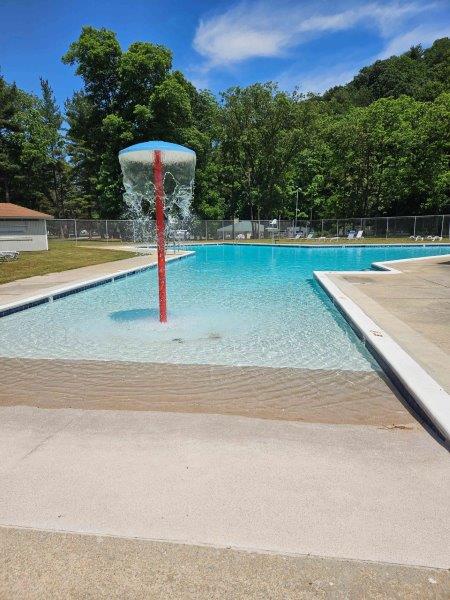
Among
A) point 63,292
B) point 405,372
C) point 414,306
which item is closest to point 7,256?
point 63,292

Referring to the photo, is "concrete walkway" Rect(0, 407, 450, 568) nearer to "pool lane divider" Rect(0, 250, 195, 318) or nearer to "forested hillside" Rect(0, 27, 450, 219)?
"pool lane divider" Rect(0, 250, 195, 318)

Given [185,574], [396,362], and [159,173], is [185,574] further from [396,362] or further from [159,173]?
[159,173]

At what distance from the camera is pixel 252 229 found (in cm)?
3909

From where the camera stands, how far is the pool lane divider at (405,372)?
341 centimetres

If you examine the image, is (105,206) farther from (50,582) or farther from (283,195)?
(50,582)

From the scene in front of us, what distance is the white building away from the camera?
67.5 ft

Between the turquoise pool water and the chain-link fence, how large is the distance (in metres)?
22.7

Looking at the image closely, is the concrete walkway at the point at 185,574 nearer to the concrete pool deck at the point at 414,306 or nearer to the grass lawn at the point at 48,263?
the concrete pool deck at the point at 414,306

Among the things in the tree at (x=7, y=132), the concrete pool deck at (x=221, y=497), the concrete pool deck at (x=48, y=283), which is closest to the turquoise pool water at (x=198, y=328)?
the concrete pool deck at (x=48, y=283)

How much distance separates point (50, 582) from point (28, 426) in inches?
71.8

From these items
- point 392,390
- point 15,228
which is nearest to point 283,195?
point 15,228

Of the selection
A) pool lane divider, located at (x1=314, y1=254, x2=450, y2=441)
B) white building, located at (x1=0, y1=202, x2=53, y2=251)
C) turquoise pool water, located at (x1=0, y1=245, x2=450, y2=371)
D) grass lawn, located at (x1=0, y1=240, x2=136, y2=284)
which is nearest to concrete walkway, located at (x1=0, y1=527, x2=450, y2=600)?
pool lane divider, located at (x1=314, y1=254, x2=450, y2=441)

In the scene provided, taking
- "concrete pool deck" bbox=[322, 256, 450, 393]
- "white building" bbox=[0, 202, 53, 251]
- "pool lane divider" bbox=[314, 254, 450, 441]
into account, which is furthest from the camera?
"white building" bbox=[0, 202, 53, 251]

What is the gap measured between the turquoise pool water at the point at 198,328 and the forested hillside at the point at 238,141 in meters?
27.3
